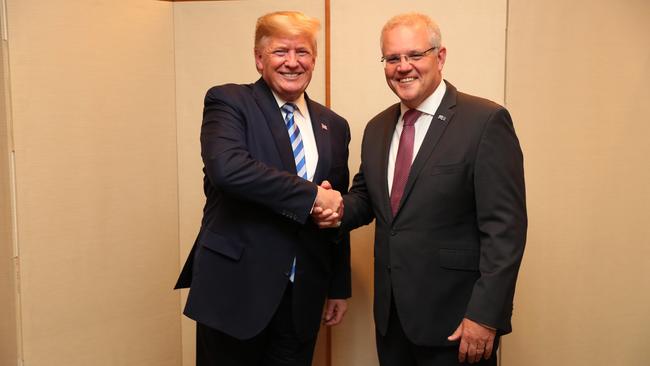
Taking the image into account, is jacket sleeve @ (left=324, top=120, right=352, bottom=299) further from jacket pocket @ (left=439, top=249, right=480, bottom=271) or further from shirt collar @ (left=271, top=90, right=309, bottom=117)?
jacket pocket @ (left=439, top=249, right=480, bottom=271)

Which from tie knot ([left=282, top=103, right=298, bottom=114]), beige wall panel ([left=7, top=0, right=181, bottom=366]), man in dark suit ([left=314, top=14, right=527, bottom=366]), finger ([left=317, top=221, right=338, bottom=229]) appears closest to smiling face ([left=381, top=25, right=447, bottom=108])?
man in dark suit ([left=314, top=14, right=527, bottom=366])

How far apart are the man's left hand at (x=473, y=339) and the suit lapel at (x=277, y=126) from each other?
2.52 ft

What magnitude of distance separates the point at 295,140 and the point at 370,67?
0.90 m

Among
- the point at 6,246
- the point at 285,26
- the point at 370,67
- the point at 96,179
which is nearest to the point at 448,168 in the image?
the point at 285,26

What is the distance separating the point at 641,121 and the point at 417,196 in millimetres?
1493

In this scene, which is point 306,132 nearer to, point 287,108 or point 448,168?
point 287,108

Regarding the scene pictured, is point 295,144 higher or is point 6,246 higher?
point 295,144

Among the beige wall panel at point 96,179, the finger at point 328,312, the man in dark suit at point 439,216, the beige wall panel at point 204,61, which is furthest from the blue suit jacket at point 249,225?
the beige wall panel at point 204,61

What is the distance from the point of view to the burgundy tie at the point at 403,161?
190 centimetres

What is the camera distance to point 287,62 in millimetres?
1978

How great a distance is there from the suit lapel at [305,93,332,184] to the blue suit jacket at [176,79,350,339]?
0.04m

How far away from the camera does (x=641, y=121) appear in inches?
104

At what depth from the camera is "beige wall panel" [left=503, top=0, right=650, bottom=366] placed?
2625 millimetres

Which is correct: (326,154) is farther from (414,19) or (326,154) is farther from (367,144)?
(414,19)
